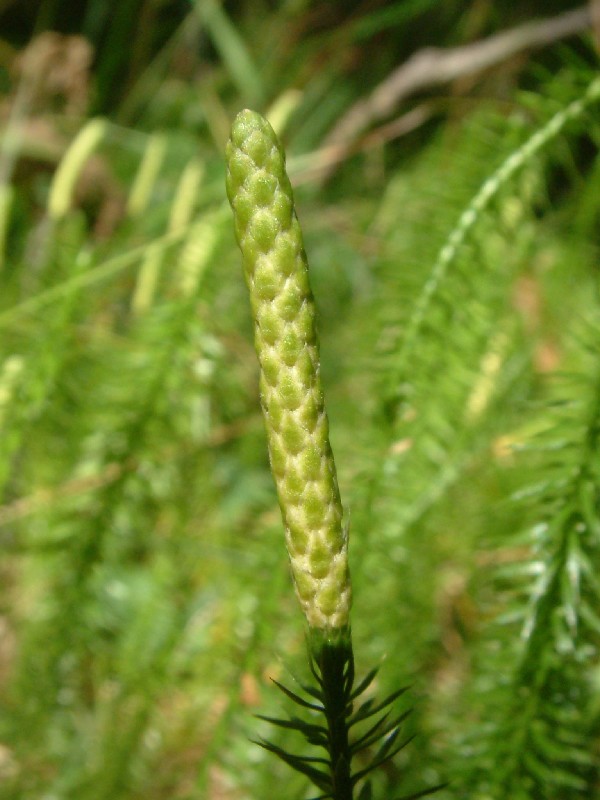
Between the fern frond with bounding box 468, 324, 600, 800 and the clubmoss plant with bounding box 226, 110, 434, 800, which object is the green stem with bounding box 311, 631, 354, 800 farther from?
the fern frond with bounding box 468, 324, 600, 800

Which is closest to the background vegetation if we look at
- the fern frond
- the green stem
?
the fern frond

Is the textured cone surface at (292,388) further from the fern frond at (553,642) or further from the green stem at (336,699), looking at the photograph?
the fern frond at (553,642)

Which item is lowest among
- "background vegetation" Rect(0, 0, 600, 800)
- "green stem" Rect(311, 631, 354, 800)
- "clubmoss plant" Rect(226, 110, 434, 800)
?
"green stem" Rect(311, 631, 354, 800)

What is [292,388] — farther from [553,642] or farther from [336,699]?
[553,642]

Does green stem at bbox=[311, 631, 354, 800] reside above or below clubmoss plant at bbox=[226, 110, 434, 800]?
below

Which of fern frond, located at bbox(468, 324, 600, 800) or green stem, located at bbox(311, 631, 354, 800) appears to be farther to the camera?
fern frond, located at bbox(468, 324, 600, 800)

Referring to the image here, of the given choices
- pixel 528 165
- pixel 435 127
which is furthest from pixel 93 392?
pixel 435 127

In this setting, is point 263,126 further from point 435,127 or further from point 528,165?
point 435,127
